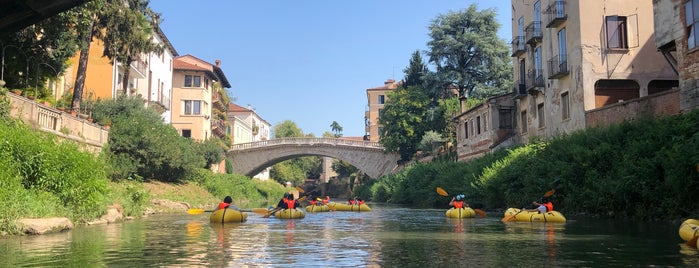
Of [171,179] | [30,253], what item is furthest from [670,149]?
[171,179]

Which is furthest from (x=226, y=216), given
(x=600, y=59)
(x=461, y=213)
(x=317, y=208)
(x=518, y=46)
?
(x=518, y=46)

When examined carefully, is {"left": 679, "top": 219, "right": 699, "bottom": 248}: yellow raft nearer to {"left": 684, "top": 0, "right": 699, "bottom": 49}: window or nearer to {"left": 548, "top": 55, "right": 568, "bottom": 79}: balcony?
{"left": 684, "top": 0, "right": 699, "bottom": 49}: window

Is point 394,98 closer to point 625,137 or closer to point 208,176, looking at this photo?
point 208,176

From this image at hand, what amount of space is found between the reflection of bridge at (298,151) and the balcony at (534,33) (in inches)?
1294

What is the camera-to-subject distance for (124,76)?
1581 inches

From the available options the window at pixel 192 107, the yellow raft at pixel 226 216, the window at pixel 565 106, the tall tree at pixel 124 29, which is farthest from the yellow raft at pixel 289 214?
the window at pixel 192 107

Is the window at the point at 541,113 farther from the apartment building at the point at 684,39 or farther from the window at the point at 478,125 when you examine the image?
the apartment building at the point at 684,39

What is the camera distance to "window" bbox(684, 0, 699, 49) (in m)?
19.1

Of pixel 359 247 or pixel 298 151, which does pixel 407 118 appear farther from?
pixel 359 247

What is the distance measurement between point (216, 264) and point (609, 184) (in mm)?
14616

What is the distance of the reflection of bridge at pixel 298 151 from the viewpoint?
213 feet

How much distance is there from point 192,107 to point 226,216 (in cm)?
4102

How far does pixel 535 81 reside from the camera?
32.7 metres

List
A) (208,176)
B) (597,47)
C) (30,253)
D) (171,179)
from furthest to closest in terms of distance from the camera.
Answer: (208,176) → (171,179) → (597,47) → (30,253)
